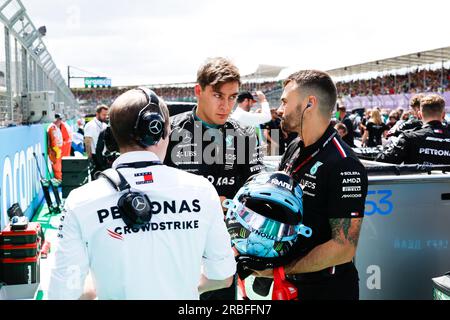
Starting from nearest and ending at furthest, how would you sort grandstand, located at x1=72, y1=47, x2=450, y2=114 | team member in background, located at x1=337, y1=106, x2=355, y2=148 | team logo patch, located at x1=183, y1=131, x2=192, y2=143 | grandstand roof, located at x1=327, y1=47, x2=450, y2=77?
team logo patch, located at x1=183, y1=131, x2=192, y2=143 → team member in background, located at x1=337, y1=106, x2=355, y2=148 → grandstand roof, located at x1=327, y1=47, x2=450, y2=77 → grandstand, located at x1=72, y1=47, x2=450, y2=114

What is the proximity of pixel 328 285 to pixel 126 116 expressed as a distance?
1356 millimetres

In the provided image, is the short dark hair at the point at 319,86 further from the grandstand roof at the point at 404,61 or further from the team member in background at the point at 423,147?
the grandstand roof at the point at 404,61

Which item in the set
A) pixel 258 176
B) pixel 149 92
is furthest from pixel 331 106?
pixel 149 92

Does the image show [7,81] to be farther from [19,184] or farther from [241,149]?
[241,149]

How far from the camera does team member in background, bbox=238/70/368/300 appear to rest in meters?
2.29

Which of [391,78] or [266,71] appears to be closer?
[266,71]

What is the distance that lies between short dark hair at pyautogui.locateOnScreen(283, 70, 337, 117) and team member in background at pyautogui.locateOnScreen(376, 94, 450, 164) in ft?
8.93

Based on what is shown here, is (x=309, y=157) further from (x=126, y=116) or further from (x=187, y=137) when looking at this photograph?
(x=126, y=116)

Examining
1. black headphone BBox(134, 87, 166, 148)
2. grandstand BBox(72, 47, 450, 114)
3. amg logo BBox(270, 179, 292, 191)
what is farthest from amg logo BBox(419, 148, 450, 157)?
grandstand BBox(72, 47, 450, 114)

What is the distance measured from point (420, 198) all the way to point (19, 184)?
228 inches

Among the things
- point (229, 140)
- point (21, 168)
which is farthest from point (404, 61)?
point (229, 140)

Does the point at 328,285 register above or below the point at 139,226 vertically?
below

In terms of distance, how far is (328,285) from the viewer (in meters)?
2.42

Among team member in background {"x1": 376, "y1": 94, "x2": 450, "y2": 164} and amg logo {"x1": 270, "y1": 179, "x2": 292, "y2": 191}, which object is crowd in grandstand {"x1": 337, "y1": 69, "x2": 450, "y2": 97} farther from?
amg logo {"x1": 270, "y1": 179, "x2": 292, "y2": 191}
